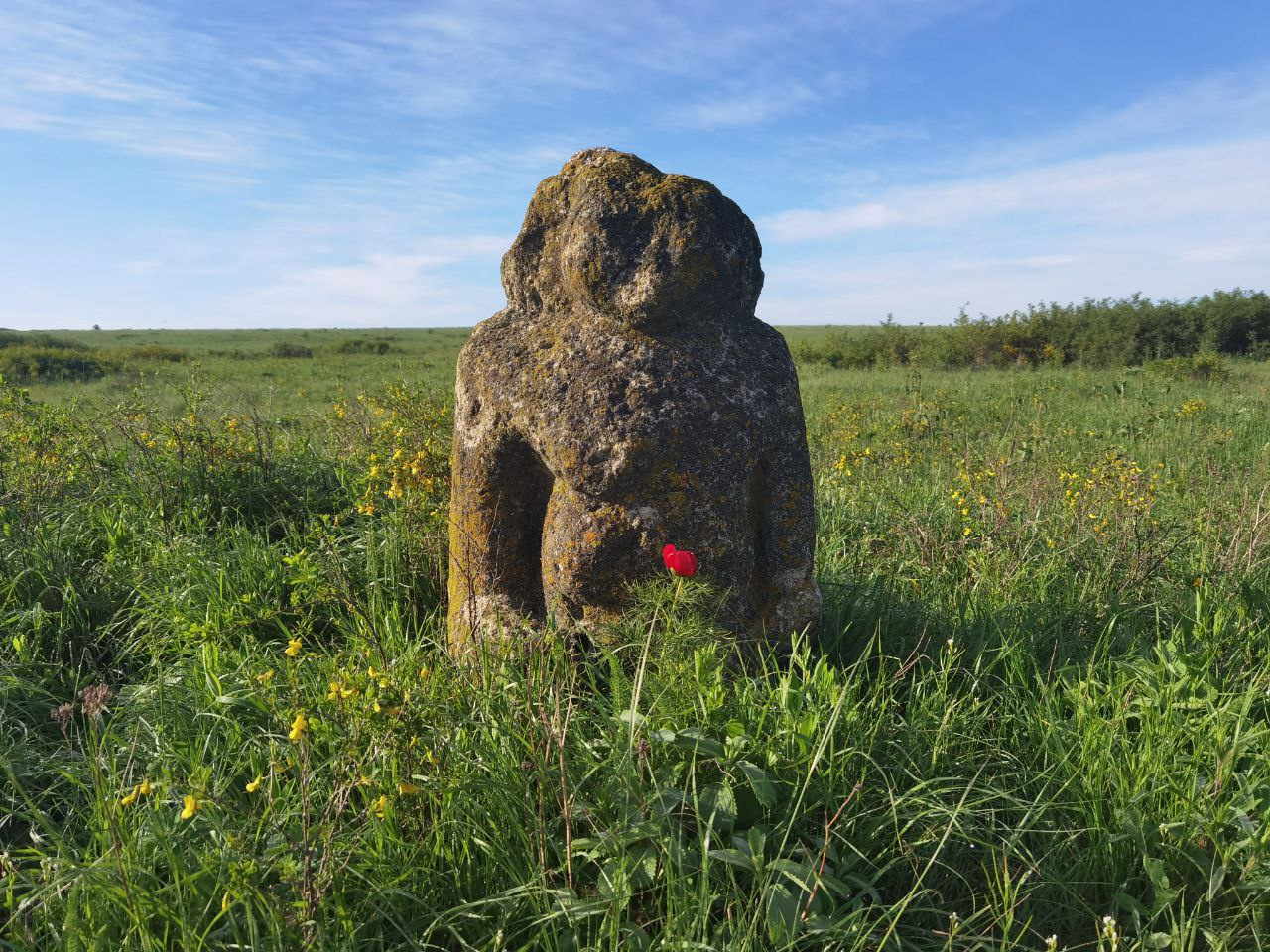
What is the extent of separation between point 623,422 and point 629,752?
1190 millimetres

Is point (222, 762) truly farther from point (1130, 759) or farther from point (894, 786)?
point (1130, 759)

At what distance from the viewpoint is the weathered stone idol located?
115 inches

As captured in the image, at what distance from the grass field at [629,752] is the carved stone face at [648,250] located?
1052mm

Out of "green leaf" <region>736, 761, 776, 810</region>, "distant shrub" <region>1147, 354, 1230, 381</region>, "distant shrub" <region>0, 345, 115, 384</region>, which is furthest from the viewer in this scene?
"distant shrub" <region>0, 345, 115, 384</region>

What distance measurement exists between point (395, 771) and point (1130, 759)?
235 cm

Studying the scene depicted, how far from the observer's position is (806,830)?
2338mm

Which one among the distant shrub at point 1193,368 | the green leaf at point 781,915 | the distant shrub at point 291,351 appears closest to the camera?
the green leaf at point 781,915

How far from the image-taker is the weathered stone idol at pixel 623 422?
2920 mm

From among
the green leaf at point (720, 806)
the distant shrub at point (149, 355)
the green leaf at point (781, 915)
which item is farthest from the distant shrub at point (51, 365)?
the green leaf at point (781, 915)

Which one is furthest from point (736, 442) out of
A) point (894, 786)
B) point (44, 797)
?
point (44, 797)

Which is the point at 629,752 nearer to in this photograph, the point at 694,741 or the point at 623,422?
the point at 694,741

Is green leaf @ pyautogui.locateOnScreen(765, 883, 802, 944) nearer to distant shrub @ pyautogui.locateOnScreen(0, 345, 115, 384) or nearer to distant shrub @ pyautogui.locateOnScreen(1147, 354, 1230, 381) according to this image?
distant shrub @ pyautogui.locateOnScreen(1147, 354, 1230, 381)

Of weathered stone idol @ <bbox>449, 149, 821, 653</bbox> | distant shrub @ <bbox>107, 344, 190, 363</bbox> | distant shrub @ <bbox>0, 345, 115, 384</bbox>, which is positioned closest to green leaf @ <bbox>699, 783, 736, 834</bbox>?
weathered stone idol @ <bbox>449, 149, 821, 653</bbox>

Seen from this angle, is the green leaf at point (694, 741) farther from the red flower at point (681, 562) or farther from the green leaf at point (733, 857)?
the red flower at point (681, 562)
